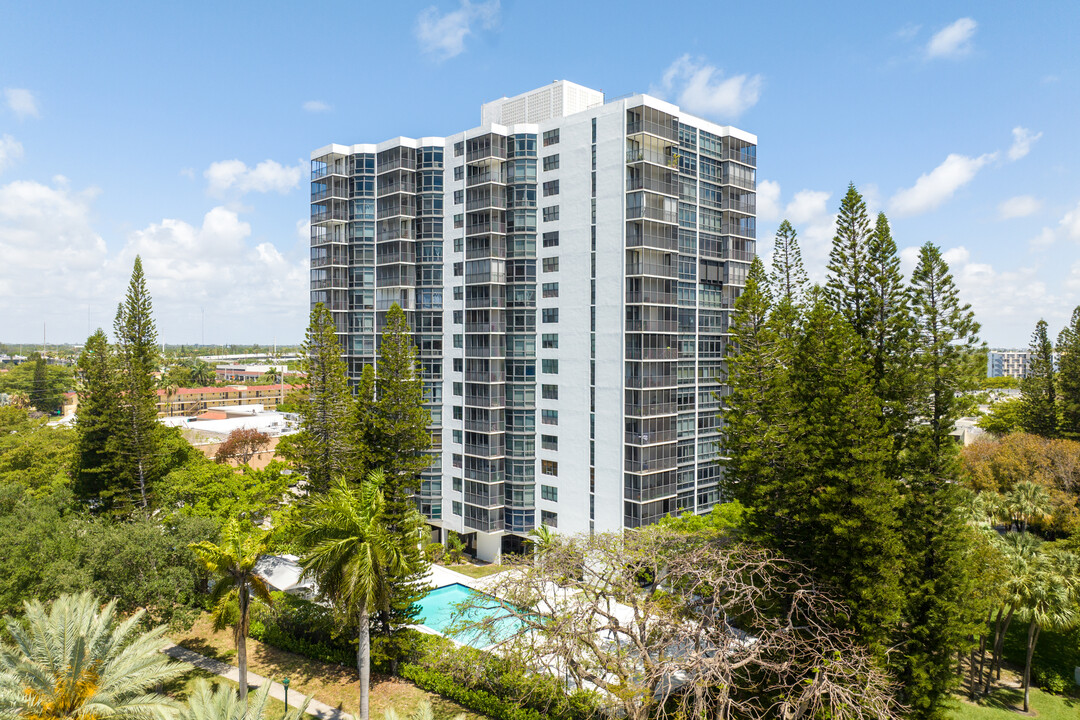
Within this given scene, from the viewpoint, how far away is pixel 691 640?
53.4 ft

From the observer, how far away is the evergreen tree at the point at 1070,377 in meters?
41.5

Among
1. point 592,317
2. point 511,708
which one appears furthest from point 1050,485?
point 511,708

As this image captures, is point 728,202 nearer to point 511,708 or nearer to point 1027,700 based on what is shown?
point 1027,700

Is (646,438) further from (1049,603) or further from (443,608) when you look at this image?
(1049,603)

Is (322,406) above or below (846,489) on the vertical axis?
above

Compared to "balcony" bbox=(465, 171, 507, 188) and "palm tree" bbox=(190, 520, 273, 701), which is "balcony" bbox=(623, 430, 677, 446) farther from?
"palm tree" bbox=(190, 520, 273, 701)

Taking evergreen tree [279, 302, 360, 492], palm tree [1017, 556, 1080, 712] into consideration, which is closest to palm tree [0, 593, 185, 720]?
evergreen tree [279, 302, 360, 492]

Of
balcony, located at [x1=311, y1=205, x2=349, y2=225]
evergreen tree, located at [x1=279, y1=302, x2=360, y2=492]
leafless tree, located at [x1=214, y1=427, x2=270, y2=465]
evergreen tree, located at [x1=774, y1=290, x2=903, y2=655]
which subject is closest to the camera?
evergreen tree, located at [x1=774, y1=290, x2=903, y2=655]

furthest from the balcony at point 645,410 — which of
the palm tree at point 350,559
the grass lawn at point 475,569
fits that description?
the palm tree at point 350,559

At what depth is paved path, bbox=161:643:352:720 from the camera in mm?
19938

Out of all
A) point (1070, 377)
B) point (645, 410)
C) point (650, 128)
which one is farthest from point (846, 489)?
point (1070, 377)

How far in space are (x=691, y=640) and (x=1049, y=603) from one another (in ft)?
54.1

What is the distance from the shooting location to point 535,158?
3422 centimetres

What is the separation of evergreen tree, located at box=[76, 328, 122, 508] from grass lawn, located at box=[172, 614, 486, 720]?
14.7 metres
